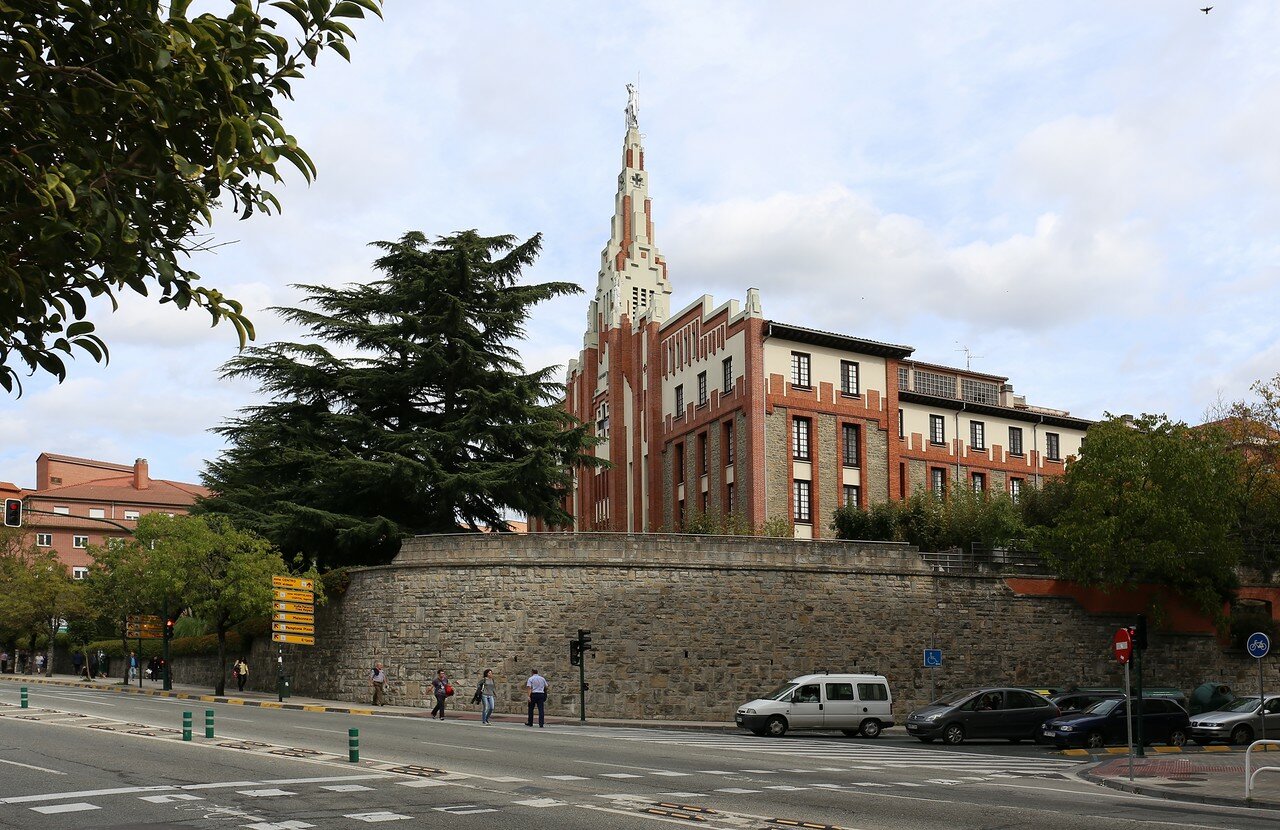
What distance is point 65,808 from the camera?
14.6 metres

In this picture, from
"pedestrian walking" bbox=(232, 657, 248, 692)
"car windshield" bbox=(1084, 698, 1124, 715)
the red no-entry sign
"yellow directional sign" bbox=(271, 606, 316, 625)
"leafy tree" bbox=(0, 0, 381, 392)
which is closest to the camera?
"leafy tree" bbox=(0, 0, 381, 392)

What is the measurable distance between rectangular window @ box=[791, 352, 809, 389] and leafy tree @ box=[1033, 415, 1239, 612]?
12706mm

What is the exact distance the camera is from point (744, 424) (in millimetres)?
51812

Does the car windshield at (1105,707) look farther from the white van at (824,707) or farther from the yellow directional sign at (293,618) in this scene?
the yellow directional sign at (293,618)

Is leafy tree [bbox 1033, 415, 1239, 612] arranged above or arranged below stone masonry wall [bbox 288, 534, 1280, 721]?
above

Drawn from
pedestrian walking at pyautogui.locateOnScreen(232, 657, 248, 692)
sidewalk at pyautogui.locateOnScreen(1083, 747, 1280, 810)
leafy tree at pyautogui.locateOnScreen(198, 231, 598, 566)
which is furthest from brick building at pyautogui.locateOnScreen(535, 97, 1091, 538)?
sidewalk at pyautogui.locateOnScreen(1083, 747, 1280, 810)

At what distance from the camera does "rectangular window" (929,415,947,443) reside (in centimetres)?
5862

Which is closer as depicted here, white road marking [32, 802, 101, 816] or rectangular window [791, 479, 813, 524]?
white road marking [32, 802, 101, 816]

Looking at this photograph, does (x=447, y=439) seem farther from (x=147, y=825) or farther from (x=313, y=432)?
(x=147, y=825)

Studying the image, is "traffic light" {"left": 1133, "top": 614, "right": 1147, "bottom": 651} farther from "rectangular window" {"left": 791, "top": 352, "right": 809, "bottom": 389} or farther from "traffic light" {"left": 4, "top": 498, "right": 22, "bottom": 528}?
"traffic light" {"left": 4, "top": 498, "right": 22, "bottom": 528}

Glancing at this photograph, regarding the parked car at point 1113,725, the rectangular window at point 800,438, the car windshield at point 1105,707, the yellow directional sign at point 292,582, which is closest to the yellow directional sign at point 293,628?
the yellow directional sign at point 292,582

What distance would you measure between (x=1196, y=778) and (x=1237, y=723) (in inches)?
476

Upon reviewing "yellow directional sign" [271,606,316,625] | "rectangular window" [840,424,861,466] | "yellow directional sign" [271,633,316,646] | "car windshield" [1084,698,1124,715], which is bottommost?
Answer: "car windshield" [1084,698,1124,715]

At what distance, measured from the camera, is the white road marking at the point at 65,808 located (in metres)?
14.4
